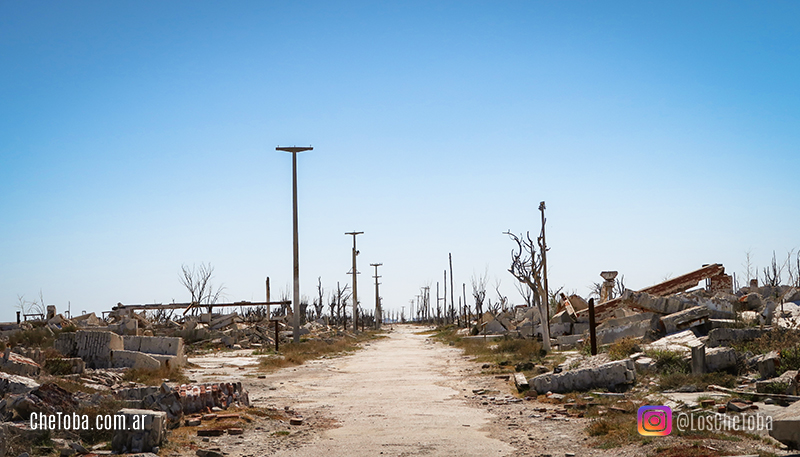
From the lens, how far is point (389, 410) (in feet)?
35.9

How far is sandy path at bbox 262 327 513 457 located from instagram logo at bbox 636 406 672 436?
1.73m

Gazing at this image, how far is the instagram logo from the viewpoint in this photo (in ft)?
25.4

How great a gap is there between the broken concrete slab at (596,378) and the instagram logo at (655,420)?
Answer: 276cm

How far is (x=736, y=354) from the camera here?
462 inches

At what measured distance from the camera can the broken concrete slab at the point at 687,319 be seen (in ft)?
51.3

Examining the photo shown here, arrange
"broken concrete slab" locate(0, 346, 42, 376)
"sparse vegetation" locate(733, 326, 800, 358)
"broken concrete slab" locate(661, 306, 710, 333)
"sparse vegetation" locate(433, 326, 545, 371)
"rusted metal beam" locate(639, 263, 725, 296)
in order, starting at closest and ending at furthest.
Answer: "sparse vegetation" locate(733, 326, 800, 358)
"broken concrete slab" locate(0, 346, 42, 376)
"broken concrete slab" locate(661, 306, 710, 333)
"sparse vegetation" locate(433, 326, 545, 371)
"rusted metal beam" locate(639, 263, 725, 296)

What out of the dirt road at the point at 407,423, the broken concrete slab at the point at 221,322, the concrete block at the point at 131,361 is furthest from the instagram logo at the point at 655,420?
the broken concrete slab at the point at 221,322

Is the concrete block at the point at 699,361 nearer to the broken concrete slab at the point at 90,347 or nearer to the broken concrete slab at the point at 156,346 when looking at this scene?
the broken concrete slab at the point at 156,346

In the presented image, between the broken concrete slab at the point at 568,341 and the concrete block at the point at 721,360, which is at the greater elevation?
the concrete block at the point at 721,360

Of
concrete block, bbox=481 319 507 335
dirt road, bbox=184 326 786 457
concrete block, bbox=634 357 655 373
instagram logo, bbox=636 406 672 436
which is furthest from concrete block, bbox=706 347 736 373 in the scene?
concrete block, bbox=481 319 507 335

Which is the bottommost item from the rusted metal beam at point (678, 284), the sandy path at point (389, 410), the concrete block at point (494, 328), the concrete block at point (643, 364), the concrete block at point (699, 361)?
the concrete block at point (494, 328)

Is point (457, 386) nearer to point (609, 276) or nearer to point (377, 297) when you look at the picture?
point (609, 276)

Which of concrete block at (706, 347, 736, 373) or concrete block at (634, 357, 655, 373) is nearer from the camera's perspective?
concrete block at (706, 347, 736, 373)

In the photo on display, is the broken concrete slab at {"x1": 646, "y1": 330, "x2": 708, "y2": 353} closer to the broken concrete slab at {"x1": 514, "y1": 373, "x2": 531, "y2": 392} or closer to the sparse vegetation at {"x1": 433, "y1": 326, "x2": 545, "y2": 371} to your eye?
the broken concrete slab at {"x1": 514, "y1": 373, "x2": 531, "y2": 392}
